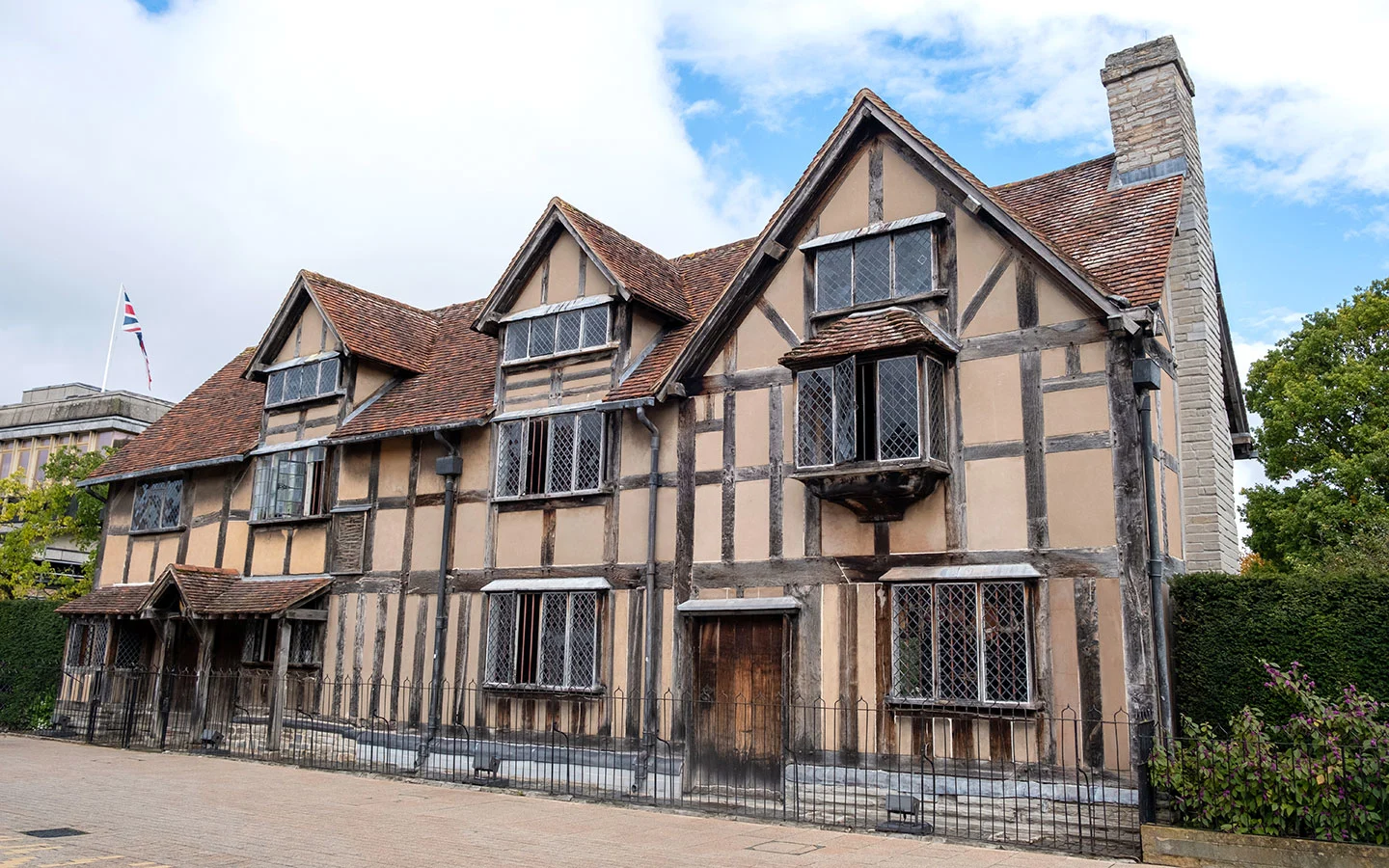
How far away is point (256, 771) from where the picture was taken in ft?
57.4

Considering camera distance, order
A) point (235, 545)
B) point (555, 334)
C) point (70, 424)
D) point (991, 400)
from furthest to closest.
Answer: point (70, 424) < point (235, 545) < point (555, 334) < point (991, 400)

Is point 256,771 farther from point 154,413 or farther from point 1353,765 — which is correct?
point 154,413

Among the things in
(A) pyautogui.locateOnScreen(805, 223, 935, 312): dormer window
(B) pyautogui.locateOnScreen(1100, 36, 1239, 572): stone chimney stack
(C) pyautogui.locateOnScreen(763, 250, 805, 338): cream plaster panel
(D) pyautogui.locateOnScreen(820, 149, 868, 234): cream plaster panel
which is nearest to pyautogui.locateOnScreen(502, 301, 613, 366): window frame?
(C) pyautogui.locateOnScreen(763, 250, 805, 338): cream plaster panel

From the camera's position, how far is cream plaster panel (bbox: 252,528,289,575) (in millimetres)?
21578

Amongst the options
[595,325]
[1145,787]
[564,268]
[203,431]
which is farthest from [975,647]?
[203,431]

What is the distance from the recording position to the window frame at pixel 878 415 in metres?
13.5

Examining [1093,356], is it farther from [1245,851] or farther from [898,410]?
[1245,851]

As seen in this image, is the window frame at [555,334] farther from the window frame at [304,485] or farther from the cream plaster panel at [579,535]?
the window frame at [304,485]

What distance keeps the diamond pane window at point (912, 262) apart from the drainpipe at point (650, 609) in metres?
4.43

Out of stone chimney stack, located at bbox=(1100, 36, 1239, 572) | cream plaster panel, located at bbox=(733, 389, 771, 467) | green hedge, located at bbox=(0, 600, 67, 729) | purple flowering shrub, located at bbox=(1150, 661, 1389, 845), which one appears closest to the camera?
purple flowering shrub, located at bbox=(1150, 661, 1389, 845)

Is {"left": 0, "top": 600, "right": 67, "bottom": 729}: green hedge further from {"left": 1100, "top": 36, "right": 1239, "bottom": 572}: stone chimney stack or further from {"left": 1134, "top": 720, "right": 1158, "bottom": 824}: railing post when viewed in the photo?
{"left": 1100, "top": 36, "right": 1239, "bottom": 572}: stone chimney stack

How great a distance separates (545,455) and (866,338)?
661 centimetres

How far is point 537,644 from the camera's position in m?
17.4

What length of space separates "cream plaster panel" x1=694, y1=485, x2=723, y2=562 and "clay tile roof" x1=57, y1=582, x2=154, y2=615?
1227 centimetres
